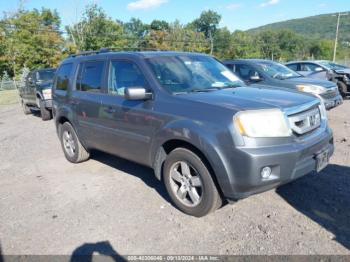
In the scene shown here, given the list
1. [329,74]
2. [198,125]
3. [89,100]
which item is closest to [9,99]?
[329,74]

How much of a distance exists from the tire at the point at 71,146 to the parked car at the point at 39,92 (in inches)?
215

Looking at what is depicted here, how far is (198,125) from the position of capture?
360cm

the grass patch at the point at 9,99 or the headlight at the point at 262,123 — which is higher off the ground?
the headlight at the point at 262,123

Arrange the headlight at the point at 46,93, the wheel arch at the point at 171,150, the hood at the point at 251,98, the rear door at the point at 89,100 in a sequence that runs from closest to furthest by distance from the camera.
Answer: the hood at the point at 251,98, the wheel arch at the point at 171,150, the rear door at the point at 89,100, the headlight at the point at 46,93

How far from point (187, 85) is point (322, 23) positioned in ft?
444

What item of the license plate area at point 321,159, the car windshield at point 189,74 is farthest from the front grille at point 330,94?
the license plate area at point 321,159

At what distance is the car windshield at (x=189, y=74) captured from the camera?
4266 millimetres

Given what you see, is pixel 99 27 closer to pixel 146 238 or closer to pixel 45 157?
pixel 45 157

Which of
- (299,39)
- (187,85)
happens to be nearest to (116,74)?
(187,85)

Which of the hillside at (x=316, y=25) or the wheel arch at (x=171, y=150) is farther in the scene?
the hillside at (x=316, y=25)

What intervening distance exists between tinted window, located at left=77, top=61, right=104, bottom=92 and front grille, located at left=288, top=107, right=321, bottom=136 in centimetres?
287

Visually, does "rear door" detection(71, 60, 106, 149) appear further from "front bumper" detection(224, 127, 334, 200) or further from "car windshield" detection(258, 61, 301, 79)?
"car windshield" detection(258, 61, 301, 79)

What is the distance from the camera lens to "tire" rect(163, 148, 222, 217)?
3.65 metres

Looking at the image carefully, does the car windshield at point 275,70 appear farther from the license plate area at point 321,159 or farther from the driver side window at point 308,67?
the license plate area at point 321,159
